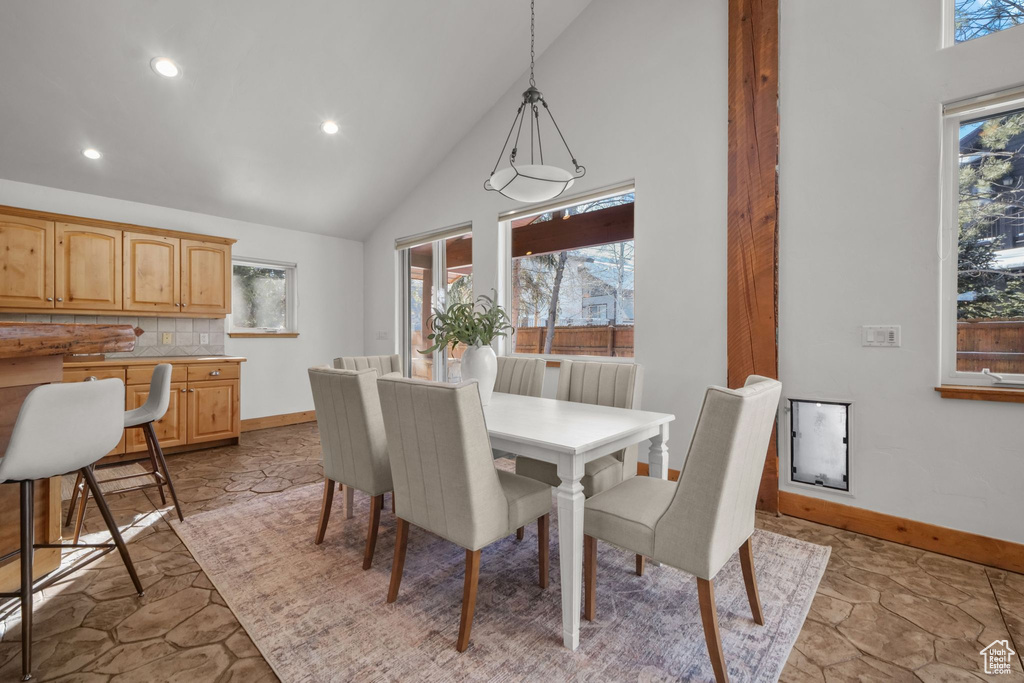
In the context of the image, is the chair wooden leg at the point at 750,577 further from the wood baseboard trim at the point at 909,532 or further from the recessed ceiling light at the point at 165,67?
the recessed ceiling light at the point at 165,67

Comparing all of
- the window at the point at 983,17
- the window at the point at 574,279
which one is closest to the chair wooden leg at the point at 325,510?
the window at the point at 574,279

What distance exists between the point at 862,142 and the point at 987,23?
0.65 m

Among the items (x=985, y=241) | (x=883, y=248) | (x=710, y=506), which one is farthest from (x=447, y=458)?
(x=985, y=241)

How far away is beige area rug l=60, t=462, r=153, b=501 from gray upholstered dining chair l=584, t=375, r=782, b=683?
3445 millimetres

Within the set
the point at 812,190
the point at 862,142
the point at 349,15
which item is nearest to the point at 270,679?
the point at 812,190

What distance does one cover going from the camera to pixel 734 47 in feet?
9.22

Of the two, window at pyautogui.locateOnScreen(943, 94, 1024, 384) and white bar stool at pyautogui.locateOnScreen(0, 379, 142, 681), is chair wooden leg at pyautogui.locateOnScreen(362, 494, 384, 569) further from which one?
window at pyautogui.locateOnScreen(943, 94, 1024, 384)

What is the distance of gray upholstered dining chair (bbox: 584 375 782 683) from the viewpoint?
1297mm

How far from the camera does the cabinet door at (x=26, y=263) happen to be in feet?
11.1

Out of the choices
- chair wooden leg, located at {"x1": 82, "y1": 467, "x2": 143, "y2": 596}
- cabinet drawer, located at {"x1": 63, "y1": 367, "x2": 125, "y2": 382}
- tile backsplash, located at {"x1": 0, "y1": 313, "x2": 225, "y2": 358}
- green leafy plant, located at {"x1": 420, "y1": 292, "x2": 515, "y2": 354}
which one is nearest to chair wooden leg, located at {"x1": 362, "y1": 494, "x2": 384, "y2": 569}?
green leafy plant, located at {"x1": 420, "y1": 292, "x2": 515, "y2": 354}

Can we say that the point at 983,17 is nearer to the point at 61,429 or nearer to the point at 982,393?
the point at 982,393

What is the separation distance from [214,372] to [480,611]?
12.0 feet

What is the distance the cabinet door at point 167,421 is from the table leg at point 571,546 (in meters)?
3.72

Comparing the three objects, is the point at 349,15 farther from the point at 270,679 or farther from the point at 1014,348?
the point at 1014,348
